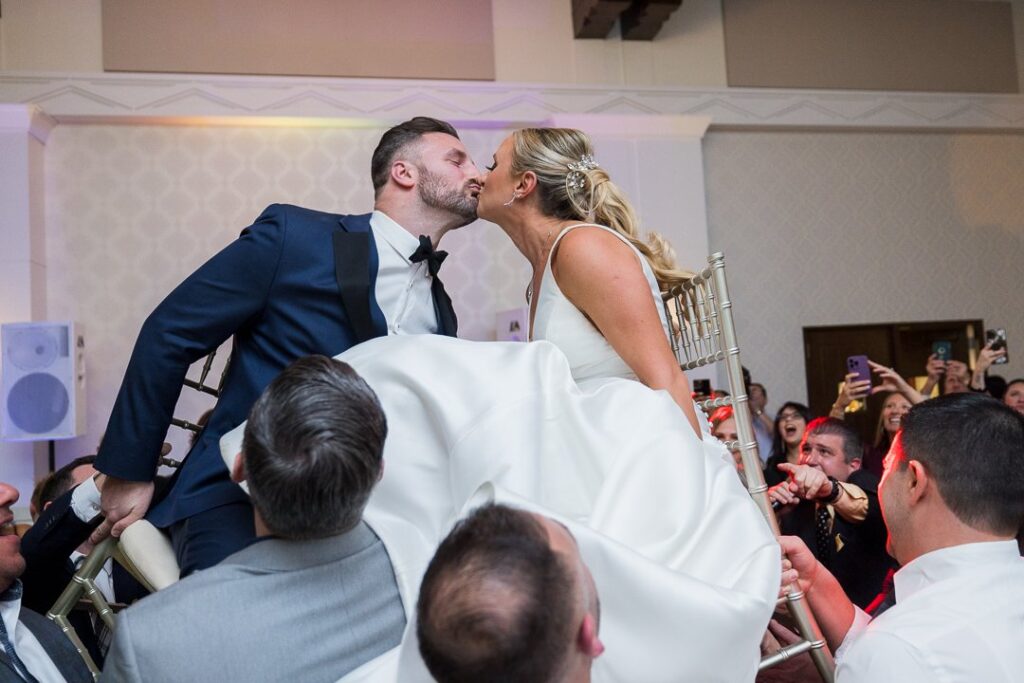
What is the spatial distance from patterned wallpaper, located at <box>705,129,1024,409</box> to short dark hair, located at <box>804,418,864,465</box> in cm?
367

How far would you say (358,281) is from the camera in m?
2.11

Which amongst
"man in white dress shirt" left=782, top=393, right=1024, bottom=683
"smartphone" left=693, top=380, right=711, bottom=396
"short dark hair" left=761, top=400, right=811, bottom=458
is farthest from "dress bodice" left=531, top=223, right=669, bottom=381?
"smartphone" left=693, top=380, right=711, bottom=396

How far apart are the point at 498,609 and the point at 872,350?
7.38 metres

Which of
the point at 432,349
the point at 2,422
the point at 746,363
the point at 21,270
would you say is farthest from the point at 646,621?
the point at 746,363

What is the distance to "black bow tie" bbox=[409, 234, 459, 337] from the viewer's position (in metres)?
2.27

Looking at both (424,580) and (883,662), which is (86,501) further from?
(883,662)

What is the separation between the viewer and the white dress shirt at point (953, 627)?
1609 millimetres

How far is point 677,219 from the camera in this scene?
7.18 meters

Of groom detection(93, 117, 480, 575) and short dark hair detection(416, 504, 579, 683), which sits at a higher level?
groom detection(93, 117, 480, 575)

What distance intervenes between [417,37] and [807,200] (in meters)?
3.37

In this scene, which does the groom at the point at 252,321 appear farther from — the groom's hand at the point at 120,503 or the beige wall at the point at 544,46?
the beige wall at the point at 544,46

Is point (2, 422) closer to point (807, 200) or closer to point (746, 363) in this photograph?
point (746, 363)

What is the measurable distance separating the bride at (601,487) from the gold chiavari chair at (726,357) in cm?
13

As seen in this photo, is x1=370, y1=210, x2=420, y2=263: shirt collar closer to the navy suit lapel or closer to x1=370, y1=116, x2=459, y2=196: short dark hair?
the navy suit lapel
